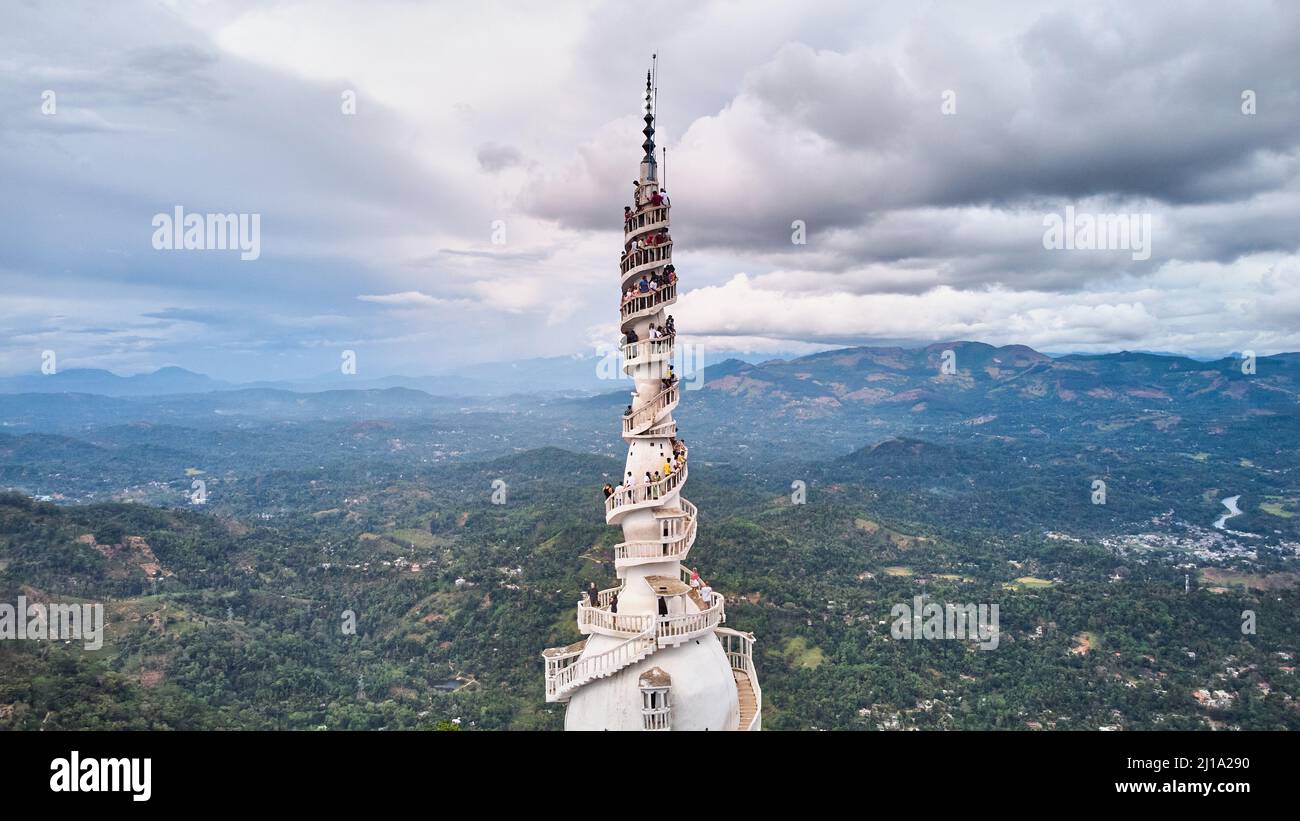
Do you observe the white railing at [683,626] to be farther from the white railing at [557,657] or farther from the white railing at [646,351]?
the white railing at [646,351]

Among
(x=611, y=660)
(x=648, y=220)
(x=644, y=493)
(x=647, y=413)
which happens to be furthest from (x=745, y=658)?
(x=648, y=220)

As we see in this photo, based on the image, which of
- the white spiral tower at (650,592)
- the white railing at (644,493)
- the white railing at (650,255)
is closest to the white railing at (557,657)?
the white spiral tower at (650,592)

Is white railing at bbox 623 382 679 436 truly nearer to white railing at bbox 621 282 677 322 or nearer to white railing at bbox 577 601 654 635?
white railing at bbox 621 282 677 322

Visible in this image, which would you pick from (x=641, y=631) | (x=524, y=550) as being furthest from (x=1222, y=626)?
(x=641, y=631)

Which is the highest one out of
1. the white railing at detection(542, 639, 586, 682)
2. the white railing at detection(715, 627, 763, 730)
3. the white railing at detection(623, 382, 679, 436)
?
the white railing at detection(623, 382, 679, 436)

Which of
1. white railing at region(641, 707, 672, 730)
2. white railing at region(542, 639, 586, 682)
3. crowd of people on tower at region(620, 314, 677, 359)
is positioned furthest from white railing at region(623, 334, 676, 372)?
white railing at region(641, 707, 672, 730)

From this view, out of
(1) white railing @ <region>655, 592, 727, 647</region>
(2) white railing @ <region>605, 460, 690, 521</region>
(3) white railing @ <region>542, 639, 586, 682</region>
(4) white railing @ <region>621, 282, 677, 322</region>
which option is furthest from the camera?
(4) white railing @ <region>621, 282, 677, 322</region>

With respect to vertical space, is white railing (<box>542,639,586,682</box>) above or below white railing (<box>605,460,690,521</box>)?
below
